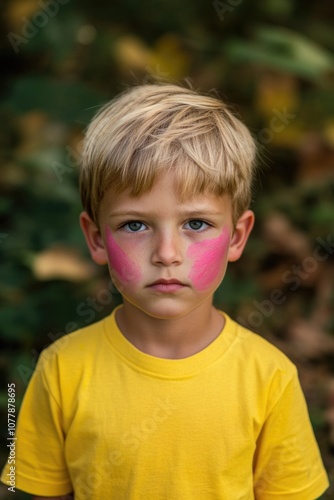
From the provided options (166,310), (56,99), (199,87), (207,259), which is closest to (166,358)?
(166,310)

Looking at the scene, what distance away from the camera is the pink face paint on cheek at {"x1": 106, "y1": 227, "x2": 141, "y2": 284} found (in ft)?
5.94

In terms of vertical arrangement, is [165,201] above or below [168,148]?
below

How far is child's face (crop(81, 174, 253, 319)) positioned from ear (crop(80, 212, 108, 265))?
0.35 ft

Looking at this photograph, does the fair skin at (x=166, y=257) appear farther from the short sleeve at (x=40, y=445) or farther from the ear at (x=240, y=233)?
the short sleeve at (x=40, y=445)

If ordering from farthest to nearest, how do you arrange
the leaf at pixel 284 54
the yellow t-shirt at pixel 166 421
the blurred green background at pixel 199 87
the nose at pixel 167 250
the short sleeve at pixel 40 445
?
the leaf at pixel 284 54, the blurred green background at pixel 199 87, the short sleeve at pixel 40 445, the yellow t-shirt at pixel 166 421, the nose at pixel 167 250

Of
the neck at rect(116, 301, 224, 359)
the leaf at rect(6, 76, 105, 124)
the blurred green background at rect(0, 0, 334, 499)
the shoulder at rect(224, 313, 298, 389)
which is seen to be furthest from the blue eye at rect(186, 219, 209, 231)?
the leaf at rect(6, 76, 105, 124)

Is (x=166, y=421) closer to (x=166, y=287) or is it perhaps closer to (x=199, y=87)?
(x=166, y=287)

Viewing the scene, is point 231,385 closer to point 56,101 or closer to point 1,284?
point 1,284

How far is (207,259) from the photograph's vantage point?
1.83 metres

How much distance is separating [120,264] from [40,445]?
1.73ft

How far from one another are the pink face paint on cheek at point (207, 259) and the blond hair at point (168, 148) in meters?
0.11

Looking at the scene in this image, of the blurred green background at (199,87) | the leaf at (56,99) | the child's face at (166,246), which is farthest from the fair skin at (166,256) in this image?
the leaf at (56,99)

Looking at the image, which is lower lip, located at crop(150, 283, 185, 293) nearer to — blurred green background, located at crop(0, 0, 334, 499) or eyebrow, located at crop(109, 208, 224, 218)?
eyebrow, located at crop(109, 208, 224, 218)

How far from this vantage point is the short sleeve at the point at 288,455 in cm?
196
